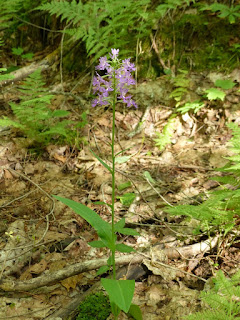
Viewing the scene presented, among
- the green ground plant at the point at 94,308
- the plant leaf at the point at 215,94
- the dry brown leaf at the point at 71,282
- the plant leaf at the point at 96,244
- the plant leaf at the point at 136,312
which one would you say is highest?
the plant leaf at the point at 215,94

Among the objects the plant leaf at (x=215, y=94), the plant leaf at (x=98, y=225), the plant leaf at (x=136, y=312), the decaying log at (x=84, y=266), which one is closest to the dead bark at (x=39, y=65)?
the plant leaf at (x=215, y=94)

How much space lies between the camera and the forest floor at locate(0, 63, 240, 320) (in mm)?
2061

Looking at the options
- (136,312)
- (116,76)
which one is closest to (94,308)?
(136,312)

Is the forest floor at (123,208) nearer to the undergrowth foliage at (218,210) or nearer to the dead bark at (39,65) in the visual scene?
the undergrowth foliage at (218,210)

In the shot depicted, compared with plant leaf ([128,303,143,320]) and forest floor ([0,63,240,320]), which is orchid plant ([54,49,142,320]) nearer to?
plant leaf ([128,303,143,320])

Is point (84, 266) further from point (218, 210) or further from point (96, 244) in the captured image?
point (218, 210)

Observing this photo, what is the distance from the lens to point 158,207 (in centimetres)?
284

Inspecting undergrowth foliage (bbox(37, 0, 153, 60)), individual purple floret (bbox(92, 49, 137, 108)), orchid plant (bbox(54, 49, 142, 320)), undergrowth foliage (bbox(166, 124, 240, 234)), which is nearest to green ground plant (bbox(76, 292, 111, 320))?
orchid plant (bbox(54, 49, 142, 320))

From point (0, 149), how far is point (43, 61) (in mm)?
2426

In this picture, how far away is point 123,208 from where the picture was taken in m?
2.90

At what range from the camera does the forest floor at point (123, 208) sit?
6.76ft

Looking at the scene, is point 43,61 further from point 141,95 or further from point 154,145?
point 154,145

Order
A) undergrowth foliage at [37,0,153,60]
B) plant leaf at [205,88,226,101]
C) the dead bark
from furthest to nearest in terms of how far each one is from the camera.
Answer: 1. the dead bark
2. undergrowth foliage at [37,0,153,60]
3. plant leaf at [205,88,226,101]

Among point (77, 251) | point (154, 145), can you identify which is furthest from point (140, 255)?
point (154, 145)
